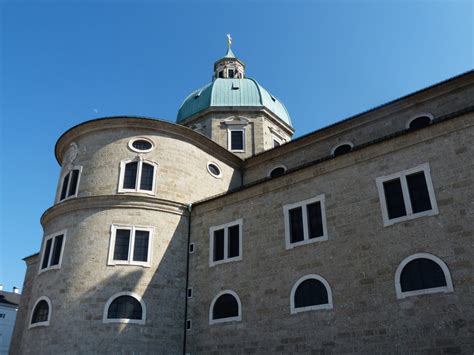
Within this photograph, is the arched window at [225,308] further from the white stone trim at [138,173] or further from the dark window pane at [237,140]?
the dark window pane at [237,140]

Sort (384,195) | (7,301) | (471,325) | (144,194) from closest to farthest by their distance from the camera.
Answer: (471,325)
(384,195)
(144,194)
(7,301)

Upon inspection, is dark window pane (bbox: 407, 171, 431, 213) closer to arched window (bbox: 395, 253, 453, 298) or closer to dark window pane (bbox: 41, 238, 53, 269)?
arched window (bbox: 395, 253, 453, 298)

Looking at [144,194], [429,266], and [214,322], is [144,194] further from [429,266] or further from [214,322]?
[429,266]

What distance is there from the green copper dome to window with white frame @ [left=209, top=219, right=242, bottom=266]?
12907mm

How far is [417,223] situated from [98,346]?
12223 millimetres

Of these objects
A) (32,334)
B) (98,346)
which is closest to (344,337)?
(98,346)

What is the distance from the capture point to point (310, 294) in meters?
14.5

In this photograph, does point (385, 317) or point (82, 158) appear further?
point (82, 158)

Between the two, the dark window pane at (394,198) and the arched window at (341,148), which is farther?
the arched window at (341,148)

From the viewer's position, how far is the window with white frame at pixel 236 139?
27.9m

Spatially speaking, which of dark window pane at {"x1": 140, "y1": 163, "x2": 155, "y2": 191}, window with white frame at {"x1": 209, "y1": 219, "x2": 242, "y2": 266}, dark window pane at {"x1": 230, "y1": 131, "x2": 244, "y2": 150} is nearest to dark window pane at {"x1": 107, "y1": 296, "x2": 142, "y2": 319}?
window with white frame at {"x1": 209, "y1": 219, "x2": 242, "y2": 266}

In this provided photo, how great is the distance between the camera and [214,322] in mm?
16609

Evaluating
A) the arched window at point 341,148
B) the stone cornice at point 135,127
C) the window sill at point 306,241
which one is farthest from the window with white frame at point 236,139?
the window sill at point 306,241

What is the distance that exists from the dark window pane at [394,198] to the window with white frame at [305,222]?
2.30 m
